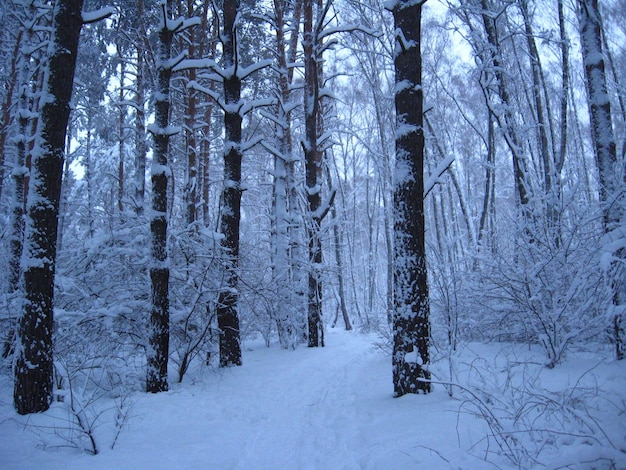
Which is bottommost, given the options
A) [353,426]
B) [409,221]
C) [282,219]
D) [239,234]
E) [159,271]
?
[353,426]

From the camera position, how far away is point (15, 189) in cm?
788

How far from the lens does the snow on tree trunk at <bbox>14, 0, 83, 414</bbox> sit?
15.0ft

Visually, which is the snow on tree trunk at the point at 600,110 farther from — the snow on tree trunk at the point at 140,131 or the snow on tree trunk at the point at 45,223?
the snow on tree trunk at the point at 140,131

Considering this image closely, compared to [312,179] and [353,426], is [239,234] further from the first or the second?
[353,426]

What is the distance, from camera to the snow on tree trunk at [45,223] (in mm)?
4570

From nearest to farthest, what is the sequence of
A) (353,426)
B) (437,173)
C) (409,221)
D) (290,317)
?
(353,426), (409,221), (437,173), (290,317)

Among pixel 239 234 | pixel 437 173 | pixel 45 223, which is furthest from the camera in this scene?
pixel 239 234

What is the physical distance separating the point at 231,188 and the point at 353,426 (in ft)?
17.9

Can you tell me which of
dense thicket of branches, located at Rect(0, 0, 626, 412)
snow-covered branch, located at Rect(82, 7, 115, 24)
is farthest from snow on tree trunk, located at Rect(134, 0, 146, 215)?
snow-covered branch, located at Rect(82, 7, 115, 24)

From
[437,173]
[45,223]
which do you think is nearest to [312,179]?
[437,173]

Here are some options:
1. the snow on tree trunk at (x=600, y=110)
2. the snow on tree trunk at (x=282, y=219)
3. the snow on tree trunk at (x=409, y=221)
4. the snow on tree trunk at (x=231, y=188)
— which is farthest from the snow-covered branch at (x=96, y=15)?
the snow on tree trunk at (x=600, y=110)

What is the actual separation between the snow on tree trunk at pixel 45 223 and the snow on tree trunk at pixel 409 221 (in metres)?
4.45

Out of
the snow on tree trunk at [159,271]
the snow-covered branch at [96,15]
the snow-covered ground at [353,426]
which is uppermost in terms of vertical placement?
the snow-covered branch at [96,15]

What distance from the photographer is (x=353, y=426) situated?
4398mm
